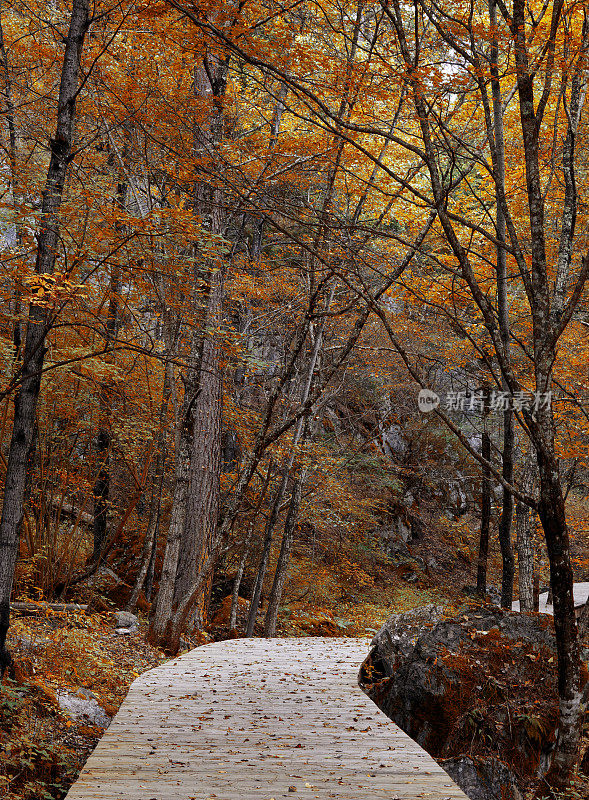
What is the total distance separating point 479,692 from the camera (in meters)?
Result: 5.35

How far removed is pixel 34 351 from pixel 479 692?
4948mm

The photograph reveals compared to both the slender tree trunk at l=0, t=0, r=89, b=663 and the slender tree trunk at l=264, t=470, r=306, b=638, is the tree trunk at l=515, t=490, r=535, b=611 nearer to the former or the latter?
the slender tree trunk at l=264, t=470, r=306, b=638

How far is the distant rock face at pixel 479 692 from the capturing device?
4828mm

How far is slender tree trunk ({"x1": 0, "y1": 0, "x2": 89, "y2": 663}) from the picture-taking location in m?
5.00

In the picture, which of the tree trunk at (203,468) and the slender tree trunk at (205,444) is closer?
the slender tree trunk at (205,444)

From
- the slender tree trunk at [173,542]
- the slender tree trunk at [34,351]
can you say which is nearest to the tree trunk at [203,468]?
the slender tree trunk at [173,542]

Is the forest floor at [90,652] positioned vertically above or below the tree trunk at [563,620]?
below

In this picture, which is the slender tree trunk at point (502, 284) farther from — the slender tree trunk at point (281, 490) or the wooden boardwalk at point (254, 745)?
the slender tree trunk at point (281, 490)

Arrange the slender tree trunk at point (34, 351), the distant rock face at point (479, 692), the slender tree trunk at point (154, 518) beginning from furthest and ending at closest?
the slender tree trunk at point (154, 518), the slender tree trunk at point (34, 351), the distant rock face at point (479, 692)

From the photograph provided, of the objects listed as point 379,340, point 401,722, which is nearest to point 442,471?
point 379,340

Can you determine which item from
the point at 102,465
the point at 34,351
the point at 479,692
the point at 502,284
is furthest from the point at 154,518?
the point at 502,284

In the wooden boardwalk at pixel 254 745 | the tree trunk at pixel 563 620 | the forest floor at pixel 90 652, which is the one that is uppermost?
the tree trunk at pixel 563 620

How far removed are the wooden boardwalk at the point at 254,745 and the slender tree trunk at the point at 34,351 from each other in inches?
62.8

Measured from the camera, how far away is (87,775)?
11.5 feet
